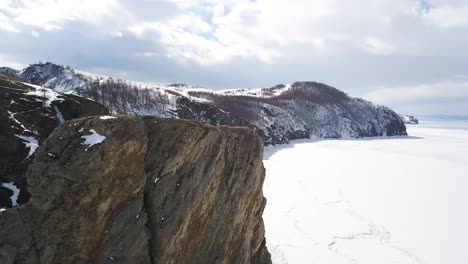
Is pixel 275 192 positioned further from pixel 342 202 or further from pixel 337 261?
pixel 337 261

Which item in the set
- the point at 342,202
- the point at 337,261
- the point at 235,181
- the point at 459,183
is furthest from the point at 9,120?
the point at 459,183

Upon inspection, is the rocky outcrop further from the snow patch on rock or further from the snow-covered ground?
the snow-covered ground

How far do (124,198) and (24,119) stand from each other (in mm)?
36131

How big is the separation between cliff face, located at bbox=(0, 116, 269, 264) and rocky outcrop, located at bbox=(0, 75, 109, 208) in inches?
905

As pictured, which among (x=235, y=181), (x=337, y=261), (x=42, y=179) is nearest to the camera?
(x=42, y=179)

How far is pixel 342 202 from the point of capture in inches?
2299

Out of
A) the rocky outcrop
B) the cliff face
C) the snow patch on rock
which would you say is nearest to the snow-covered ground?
the cliff face

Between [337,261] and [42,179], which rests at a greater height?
[42,179]

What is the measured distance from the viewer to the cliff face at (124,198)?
15672 millimetres

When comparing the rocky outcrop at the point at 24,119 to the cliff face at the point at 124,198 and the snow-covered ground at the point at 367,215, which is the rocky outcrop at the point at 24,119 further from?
the snow-covered ground at the point at 367,215

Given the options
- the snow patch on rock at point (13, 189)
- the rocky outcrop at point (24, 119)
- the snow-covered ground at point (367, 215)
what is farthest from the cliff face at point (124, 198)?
the rocky outcrop at point (24, 119)

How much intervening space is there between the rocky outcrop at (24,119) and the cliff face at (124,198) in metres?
23.0

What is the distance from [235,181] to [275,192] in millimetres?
41327

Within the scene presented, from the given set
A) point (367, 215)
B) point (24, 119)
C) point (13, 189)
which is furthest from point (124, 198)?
point (367, 215)
